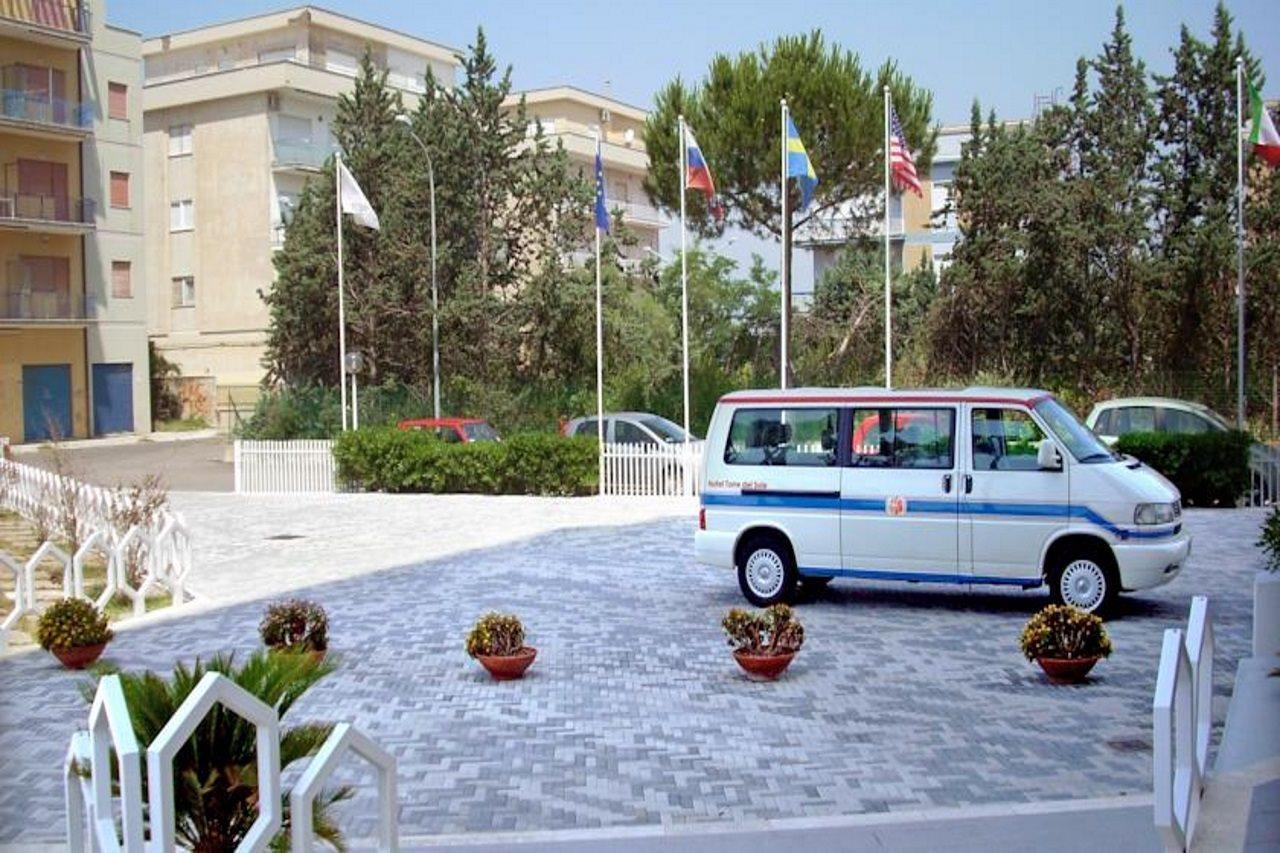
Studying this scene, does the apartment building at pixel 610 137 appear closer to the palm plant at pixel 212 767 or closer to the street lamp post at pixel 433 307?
the street lamp post at pixel 433 307

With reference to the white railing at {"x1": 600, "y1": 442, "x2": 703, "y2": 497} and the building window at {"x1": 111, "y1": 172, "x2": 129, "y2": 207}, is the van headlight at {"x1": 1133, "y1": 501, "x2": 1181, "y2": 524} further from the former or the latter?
the building window at {"x1": 111, "y1": 172, "x2": 129, "y2": 207}

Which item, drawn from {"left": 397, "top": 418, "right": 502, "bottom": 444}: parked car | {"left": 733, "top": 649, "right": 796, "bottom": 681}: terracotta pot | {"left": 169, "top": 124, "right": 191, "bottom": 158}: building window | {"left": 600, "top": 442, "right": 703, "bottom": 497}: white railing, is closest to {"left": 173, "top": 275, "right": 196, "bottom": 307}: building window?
{"left": 169, "top": 124, "right": 191, "bottom": 158}: building window

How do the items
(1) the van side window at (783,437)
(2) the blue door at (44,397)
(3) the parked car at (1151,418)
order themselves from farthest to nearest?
(2) the blue door at (44,397) → (3) the parked car at (1151,418) → (1) the van side window at (783,437)

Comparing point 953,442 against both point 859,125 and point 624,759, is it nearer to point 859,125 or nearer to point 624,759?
point 624,759

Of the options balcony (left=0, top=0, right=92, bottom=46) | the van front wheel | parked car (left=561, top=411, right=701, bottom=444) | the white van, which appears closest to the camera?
the white van

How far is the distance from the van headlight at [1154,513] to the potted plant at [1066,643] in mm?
2213

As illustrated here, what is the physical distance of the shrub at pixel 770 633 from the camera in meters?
10.2

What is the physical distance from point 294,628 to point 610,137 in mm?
46270

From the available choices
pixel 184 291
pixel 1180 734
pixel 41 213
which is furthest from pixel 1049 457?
pixel 184 291

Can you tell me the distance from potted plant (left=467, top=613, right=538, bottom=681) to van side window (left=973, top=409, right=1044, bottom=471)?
448 centimetres

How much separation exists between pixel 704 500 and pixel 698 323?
26.9 m

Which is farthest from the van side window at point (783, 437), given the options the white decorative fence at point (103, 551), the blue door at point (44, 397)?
the blue door at point (44, 397)

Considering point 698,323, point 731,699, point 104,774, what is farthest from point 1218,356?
point 104,774

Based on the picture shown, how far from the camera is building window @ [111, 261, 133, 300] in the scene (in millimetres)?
28484
